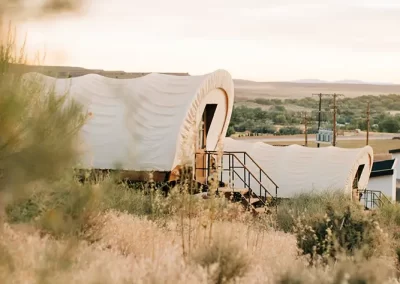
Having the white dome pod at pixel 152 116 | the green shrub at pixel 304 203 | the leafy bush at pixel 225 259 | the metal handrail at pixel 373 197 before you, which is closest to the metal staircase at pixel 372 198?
the metal handrail at pixel 373 197

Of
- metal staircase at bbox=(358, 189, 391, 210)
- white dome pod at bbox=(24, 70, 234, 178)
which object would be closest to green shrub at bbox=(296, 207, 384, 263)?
white dome pod at bbox=(24, 70, 234, 178)

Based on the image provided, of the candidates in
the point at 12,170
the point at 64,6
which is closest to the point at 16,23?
the point at 64,6

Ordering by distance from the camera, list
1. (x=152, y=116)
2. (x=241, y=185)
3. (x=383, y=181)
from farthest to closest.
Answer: (x=383, y=181) < (x=241, y=185) < (x=152, y=116)

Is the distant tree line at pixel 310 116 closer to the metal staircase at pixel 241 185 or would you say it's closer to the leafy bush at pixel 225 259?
the metal staircase at pixel 241 185

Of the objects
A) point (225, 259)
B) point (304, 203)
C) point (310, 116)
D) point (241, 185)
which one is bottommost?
point (304, 203)

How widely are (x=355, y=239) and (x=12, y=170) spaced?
7262 mm

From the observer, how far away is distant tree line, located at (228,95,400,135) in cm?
8875

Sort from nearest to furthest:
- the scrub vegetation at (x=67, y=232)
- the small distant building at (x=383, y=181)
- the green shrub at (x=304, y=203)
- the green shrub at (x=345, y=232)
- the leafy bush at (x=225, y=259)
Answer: the scrub vegetation at (x=67, y=232) → the leafy bush at (x=225, y=259) → the green shrub at (x=345, y=232) → the green shrub at (x=304, y=203) → the small distant building at (x=383, y=181)

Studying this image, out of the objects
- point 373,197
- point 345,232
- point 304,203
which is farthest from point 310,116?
point 345,232

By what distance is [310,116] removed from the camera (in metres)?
82.9

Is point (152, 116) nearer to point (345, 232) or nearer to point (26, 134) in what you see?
point (345, 232)

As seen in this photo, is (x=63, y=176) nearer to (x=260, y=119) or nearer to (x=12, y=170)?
(x=12, y=170)

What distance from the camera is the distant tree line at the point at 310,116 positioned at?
291ft

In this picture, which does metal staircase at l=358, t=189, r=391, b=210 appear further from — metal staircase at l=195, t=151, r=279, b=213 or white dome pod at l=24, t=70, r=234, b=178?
white dome pod at l=24, t=70, r=234, b=178
